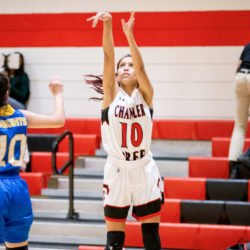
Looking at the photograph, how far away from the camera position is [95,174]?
5.80 metres

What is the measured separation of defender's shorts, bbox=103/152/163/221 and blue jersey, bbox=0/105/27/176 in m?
0.62

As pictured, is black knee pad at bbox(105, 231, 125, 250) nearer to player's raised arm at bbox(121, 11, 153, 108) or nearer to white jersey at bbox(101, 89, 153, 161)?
white jersey at bbox(101, 89, 153, 161)

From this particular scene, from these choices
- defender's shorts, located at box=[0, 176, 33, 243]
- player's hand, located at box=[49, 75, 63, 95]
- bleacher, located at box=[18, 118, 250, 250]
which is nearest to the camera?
defender's shorts, located at box=[0, 176, 33, 243]

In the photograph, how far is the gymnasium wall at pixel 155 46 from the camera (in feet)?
21.2

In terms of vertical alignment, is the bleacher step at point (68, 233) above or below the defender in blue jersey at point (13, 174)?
below

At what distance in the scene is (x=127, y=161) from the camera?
128 inches

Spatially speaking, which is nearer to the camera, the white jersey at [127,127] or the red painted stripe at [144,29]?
the white jersey at [127,127]

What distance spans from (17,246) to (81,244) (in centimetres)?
182

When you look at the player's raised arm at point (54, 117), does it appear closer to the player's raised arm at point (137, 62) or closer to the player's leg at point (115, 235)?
the player's raised arm at point (137, 62)

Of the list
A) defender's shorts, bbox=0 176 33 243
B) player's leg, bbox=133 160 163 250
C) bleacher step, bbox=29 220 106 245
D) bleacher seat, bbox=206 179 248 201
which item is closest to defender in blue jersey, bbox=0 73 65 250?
defender's shorts, bbox=0 176 33 243

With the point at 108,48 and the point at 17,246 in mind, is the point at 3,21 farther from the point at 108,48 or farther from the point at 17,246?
the point at 17,246

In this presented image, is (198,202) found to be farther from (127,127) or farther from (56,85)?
(56,85)

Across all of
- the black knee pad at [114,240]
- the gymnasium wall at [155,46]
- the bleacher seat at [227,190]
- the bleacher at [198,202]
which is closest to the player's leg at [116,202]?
the black knee pad at [114,240]

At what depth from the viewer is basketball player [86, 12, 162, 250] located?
325cm
